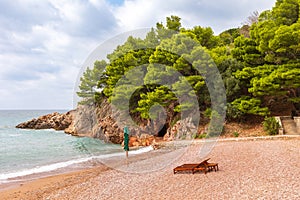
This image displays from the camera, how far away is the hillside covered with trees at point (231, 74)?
1742 cm

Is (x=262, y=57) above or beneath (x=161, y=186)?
above

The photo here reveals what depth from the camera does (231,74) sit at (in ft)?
67.1

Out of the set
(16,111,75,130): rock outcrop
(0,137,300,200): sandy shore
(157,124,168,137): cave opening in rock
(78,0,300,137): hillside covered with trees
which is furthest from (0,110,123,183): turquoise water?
(16,111,75,130): rock outcrop

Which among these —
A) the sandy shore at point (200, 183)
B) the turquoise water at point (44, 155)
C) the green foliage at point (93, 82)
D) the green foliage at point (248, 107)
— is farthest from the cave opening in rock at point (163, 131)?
the sandy shore at point (200, 183)

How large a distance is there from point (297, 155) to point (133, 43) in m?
20.6

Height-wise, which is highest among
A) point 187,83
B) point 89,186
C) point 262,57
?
point 262,57

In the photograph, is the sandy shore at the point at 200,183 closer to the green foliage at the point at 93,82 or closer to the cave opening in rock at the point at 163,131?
the cave opening in rock at the point at 163,131

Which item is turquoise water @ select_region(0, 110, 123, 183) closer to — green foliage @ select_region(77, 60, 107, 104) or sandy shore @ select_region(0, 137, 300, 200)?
sandy shore @ select_region(0, 137, 300, 200)

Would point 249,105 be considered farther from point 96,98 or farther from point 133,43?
point 96,98

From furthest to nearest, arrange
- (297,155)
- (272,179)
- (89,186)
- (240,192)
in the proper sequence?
1. (297,155)
2. (89,186)
3. (272,179)
4. (240,192)

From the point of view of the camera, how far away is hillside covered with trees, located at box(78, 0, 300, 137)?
57.2 ft

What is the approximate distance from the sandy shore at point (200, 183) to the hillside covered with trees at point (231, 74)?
280 inches

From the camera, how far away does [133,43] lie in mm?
27578

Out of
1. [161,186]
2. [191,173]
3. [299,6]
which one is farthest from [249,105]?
[161,186]
